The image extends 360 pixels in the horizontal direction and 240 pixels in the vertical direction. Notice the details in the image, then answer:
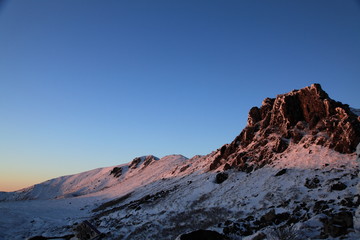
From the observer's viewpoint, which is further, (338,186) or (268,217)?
(338,186)

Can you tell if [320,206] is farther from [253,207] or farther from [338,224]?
[253,207]

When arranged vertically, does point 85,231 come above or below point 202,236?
below

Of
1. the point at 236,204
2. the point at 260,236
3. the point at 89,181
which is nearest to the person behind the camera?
the point at 260,236

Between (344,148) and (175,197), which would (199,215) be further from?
(344,148)

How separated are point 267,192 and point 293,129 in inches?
648

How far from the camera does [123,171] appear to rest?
99.4 m

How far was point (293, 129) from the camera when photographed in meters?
42.7

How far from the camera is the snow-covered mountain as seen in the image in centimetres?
2080

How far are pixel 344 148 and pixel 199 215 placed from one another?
20350 mm

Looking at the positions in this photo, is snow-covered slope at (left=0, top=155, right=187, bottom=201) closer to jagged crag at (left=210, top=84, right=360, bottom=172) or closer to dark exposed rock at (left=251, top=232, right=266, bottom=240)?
jagged crag at (left=210, top=84, right=360, bottom=172)

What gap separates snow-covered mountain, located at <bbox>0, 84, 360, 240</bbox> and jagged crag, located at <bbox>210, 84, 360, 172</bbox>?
5.9 inches

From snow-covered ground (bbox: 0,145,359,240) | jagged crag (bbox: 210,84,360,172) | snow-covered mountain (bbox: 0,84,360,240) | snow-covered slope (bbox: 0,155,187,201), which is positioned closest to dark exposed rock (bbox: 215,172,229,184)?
snow-covered mountain (bbox: 0,84,360,240)

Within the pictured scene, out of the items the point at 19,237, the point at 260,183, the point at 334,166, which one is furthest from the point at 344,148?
the point at 19,237

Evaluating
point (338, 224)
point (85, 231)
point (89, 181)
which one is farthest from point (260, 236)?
point (89, 181)
